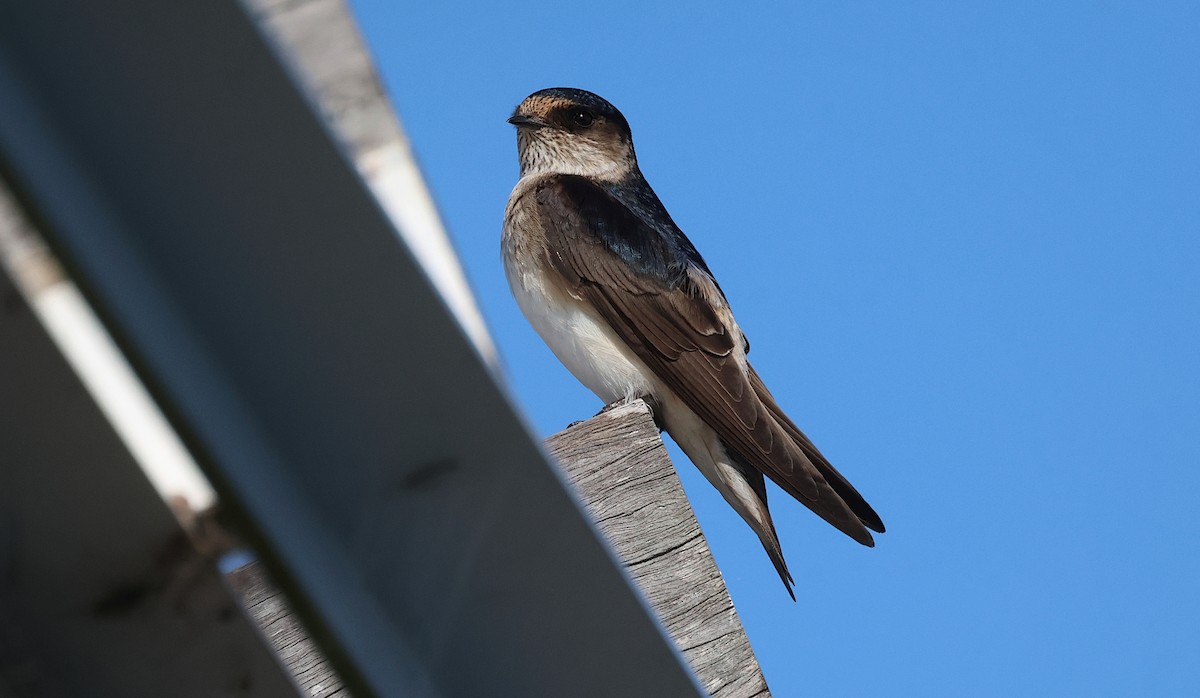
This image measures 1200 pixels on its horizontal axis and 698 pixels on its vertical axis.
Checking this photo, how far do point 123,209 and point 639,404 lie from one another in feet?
6.01

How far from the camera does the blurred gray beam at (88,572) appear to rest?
910 millimetres

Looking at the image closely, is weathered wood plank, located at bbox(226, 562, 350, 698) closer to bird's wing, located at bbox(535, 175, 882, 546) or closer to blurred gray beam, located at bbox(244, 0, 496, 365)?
blurred gray beam, located at bbox(244, 0, 496, 365)

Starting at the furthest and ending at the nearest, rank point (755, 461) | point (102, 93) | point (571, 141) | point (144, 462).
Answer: point (571, 141), point (755, 461), point (144, 462), point (102, 93)

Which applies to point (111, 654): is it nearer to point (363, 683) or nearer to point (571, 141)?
point (363, 683)

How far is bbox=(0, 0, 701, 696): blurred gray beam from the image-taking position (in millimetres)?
773

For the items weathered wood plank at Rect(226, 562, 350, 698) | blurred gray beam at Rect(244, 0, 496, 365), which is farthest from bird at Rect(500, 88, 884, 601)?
blurred gray beam at Rect(244, 0, 496, 365)

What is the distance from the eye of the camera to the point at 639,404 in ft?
8.53

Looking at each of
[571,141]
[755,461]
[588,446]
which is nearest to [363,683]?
[588,446]

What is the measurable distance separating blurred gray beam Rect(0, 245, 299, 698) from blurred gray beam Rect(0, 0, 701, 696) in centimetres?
13

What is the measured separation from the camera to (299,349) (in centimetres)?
87

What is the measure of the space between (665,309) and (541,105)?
1.84m

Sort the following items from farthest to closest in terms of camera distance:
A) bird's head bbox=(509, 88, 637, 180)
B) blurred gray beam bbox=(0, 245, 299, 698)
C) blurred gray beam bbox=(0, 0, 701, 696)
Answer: bird's head bbox=(509, 88, 637, 180) → blurred gray beam bbox=(0, 245, 299, 698) → blurred gray beam bbox=(0, 0, 701, 696)

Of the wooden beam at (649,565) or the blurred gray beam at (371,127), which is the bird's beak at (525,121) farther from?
the blurred gray beam at (371,127)

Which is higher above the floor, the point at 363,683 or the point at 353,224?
the point at 353,224
